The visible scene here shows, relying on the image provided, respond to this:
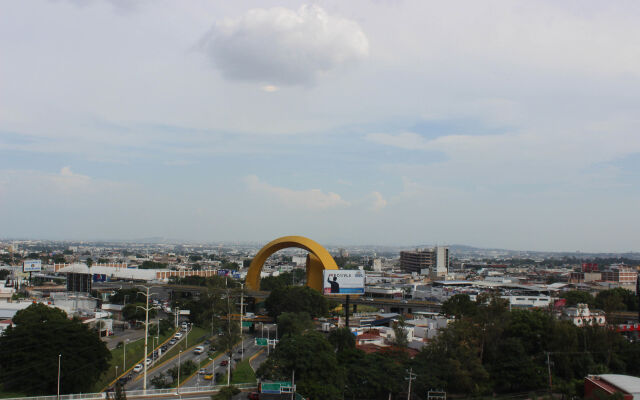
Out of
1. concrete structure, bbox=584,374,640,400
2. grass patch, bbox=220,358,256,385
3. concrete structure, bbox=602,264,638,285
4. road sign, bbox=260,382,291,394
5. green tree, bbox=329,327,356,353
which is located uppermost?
green tree, bbox=329,327,356,353

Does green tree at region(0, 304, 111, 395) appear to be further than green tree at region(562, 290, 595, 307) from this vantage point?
No

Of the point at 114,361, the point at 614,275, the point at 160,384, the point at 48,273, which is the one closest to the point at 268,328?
the point at 114,361

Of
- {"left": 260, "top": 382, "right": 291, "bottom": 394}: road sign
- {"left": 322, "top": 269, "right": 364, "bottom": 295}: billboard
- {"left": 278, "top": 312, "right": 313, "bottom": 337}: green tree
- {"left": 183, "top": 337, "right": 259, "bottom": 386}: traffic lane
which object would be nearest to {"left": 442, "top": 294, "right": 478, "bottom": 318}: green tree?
{"left": 322, "top": 269, "right": 364, "bottom": 295}: billboard

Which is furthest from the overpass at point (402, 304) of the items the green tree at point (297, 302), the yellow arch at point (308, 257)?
the green tree at point (297, 302)

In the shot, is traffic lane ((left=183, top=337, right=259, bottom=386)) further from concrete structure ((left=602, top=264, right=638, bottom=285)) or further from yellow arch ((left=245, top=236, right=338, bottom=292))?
concrete structure ((left=602, top=264, right=638, bottom=285))

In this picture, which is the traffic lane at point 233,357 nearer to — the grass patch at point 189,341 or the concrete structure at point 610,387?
the grass patch at point 189,341

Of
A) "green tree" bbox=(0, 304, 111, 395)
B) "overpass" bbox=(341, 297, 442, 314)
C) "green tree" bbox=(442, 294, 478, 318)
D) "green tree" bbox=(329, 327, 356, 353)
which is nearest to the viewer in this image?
"green tree" bbox=(0, 304, 111, 395)

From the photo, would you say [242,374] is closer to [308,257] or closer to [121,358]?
[121,358]

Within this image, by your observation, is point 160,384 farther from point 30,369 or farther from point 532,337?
point 532,337
